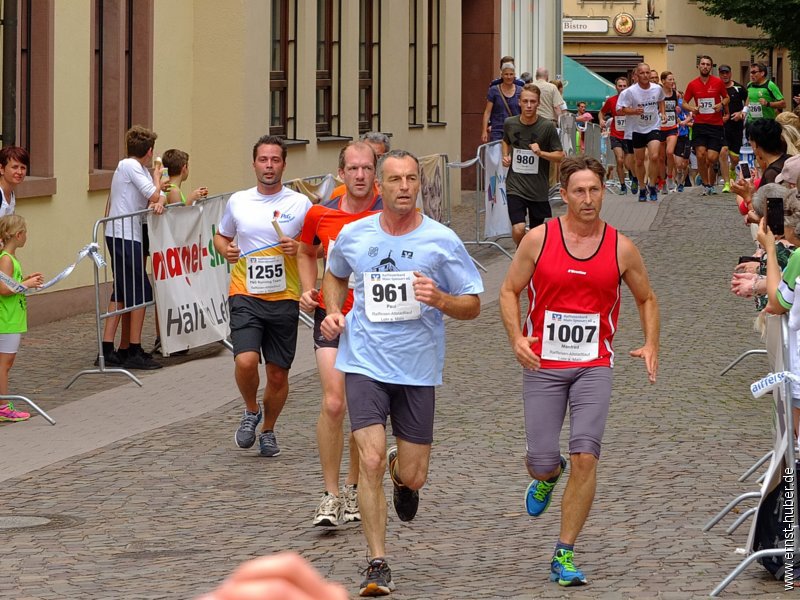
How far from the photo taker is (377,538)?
6.85 meters

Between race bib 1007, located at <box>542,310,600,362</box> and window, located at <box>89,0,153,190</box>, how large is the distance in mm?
10616

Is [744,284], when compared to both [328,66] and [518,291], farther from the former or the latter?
[328,66]

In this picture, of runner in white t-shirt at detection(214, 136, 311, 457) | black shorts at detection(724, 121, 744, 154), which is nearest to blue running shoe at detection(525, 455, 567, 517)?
runner in white t-shirt at detection(214, 136, 311, 457)

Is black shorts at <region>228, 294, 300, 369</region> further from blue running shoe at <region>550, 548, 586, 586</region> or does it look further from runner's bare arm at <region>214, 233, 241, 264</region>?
blue running shoe at <region>550, 548, 586, 586</region>

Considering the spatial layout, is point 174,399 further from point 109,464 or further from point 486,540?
point 486,540

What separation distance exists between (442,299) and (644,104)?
→ 21.3m

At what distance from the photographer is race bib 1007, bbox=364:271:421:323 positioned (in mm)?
7004

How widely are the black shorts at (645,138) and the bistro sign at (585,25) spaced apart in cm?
3372

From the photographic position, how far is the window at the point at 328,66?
22828 mm

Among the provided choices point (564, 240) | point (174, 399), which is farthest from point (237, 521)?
point (174, 399)

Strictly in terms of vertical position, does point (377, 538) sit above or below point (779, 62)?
below

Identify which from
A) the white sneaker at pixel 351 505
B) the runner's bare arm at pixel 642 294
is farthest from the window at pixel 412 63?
the runner's bare arm at pixel 642 294

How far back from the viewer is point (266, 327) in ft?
32.7

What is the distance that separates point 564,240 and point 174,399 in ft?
17.8
